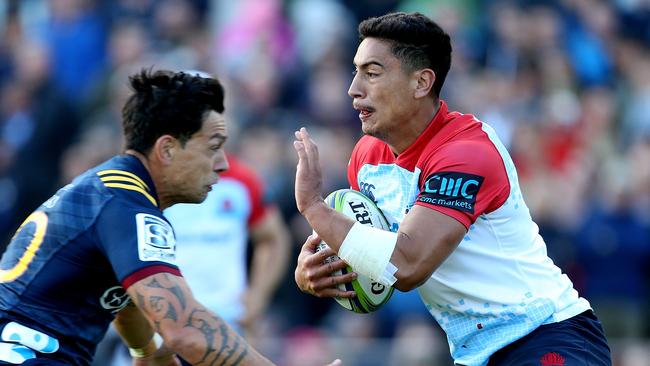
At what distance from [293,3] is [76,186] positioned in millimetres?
9235

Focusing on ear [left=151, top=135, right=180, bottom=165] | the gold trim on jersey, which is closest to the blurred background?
ear [left=151, top=135, right=180, bottom=165]

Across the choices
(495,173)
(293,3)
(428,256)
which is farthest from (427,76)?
(293,3)

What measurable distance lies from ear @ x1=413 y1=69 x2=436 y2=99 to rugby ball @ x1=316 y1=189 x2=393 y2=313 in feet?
1.97

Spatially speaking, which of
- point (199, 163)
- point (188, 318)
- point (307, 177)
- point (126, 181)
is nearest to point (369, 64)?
point (307, 177)

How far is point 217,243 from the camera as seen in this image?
29.2 feet

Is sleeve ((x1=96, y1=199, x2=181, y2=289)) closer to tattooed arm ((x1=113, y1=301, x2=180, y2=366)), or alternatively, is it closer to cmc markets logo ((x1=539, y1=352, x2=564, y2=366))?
tattooed arm ((x1=113, y1=301, x2=180, y2=366))

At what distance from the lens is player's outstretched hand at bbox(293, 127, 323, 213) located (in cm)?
541

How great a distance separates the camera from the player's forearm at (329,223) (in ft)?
17.6

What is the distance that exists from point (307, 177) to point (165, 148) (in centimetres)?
75

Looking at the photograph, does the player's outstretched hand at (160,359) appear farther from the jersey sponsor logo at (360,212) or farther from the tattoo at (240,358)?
the jersey sponsor logo at (360,212)

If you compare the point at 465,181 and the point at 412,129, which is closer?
the point at 465,181

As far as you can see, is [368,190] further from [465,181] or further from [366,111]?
[465,181]

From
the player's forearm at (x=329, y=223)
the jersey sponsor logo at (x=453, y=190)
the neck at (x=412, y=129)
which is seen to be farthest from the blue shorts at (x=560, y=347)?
the neck at (x=412, y=129)

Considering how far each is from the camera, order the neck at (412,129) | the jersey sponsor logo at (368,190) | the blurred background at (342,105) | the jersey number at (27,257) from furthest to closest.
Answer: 1. the blurred background at (342,105)
2. the jersey sponsor logo at (368,190)
3. the neck at (412,129)
4. the jersey number at (27,257)
